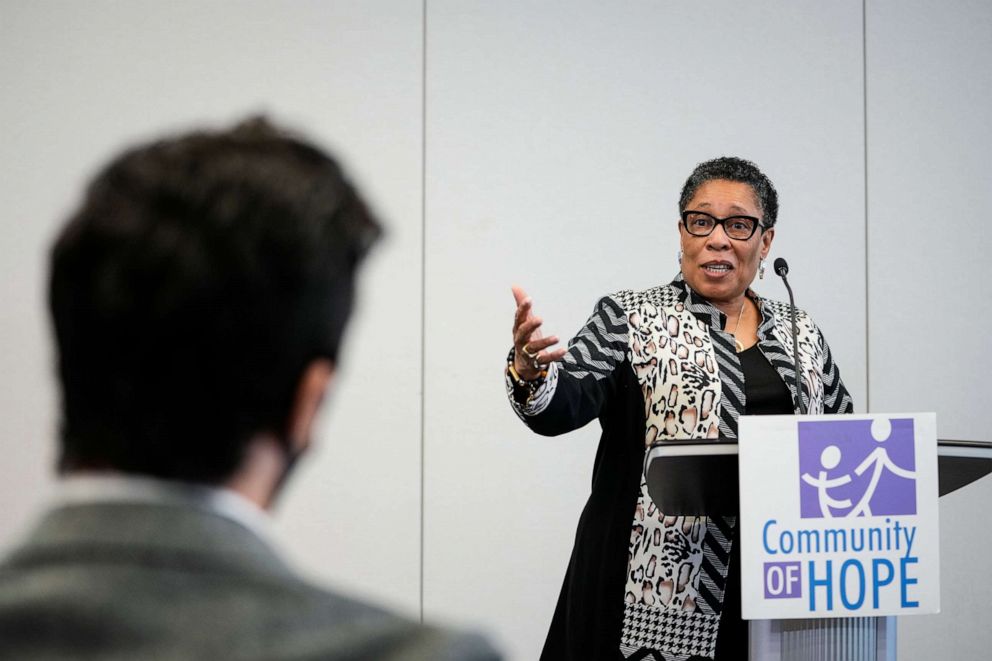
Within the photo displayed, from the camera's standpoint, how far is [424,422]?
3.91 m

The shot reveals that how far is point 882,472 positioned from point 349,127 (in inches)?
101

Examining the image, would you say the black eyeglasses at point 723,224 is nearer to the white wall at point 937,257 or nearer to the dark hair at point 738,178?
the dark hair at point 738,178

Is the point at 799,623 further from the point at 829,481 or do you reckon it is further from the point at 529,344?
the point at 529,344

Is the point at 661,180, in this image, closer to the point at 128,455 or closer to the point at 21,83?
the point at 21,83

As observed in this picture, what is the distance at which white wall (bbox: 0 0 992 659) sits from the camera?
3910mm

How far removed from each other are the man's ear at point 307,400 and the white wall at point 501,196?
318cm

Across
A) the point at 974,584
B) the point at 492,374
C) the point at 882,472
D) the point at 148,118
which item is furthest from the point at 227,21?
the point at 974,584

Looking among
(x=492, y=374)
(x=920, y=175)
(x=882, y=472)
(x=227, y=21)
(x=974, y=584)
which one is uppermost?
(x=227, y=21)

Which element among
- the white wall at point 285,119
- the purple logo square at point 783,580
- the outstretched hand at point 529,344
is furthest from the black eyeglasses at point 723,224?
the white wall at point 285,119

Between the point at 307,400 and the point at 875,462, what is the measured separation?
54.6 inches

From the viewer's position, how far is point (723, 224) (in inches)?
101

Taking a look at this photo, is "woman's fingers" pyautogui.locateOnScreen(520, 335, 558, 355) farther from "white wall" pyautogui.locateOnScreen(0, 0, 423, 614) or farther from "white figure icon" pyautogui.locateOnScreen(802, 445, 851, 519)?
"white wall" pyautogui.locateOnScreen(0, 0, 423, 614)

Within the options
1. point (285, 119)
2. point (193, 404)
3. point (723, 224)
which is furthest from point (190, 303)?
point (285, 119)

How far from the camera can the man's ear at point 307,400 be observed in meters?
0.70
